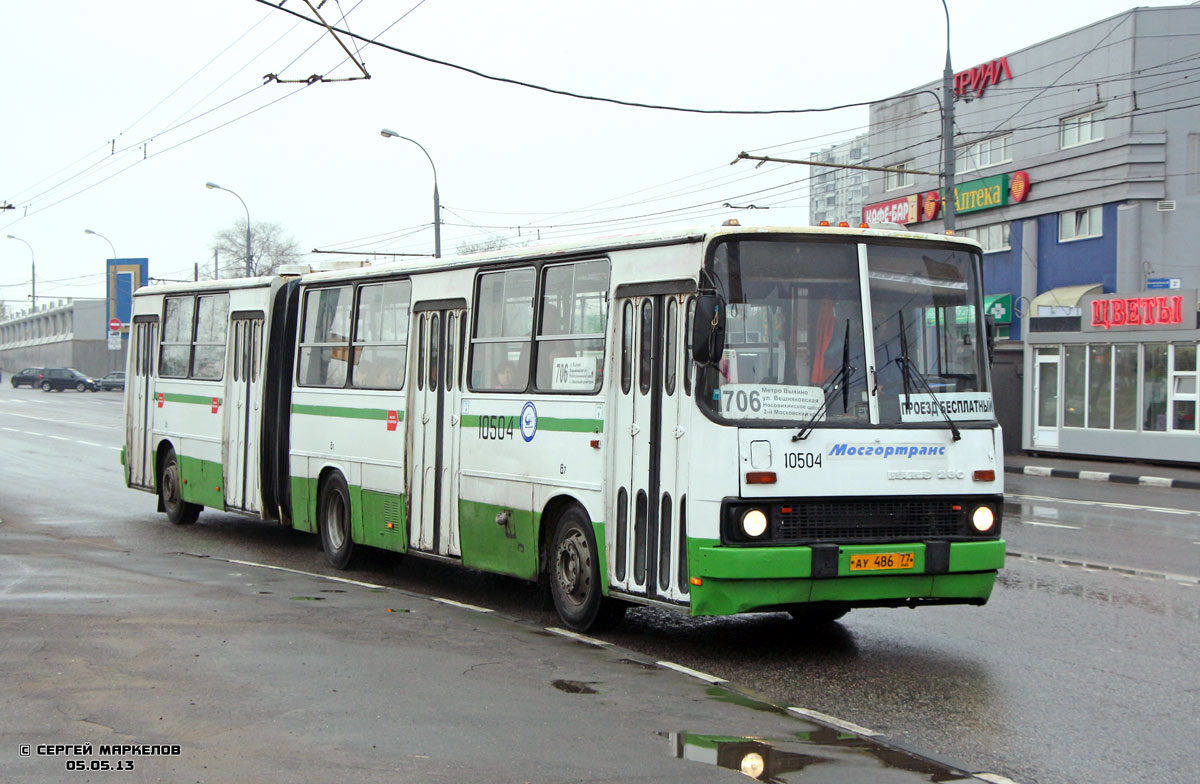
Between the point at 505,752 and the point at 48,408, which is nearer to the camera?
the point at 505,752

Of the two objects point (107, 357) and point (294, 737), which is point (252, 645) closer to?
point (294, 737)

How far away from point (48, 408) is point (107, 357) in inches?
2459

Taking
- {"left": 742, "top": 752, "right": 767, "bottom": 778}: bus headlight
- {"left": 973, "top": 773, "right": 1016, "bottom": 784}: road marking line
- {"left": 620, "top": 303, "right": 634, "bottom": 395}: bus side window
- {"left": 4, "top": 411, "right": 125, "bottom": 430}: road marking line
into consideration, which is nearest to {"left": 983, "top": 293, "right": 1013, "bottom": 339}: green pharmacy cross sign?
{"left": 4, "top": 411, "right": 125, "bottom": 430}: road marking line

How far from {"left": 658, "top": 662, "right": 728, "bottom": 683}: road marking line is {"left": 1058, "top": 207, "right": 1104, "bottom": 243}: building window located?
32579 millimetres

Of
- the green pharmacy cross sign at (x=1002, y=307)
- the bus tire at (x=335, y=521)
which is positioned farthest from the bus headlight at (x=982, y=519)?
the green pharmacy cross sign at (x=1002, y=307)

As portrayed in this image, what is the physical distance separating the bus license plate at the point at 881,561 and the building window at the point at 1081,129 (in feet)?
104

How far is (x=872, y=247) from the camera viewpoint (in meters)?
8.80

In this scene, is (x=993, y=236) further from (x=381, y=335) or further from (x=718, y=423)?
(x=718, y=423)

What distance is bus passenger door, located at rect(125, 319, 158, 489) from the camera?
1775 cm

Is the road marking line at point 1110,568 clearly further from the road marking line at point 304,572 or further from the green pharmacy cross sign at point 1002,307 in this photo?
the green pharmacy cross sign at point 1002,307

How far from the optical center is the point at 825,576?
8289mm

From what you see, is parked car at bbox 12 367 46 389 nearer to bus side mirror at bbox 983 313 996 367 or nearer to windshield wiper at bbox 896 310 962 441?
bus side mirror at bbox 983 313 996 367

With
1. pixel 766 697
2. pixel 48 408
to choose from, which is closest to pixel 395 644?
pixel 766 697

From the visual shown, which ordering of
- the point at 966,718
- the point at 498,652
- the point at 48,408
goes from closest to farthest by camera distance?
the point at 966,718 → the point at 498,652 → the point at 48,408
